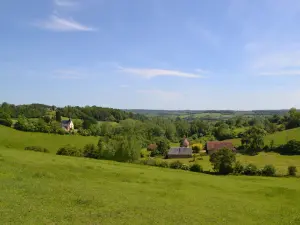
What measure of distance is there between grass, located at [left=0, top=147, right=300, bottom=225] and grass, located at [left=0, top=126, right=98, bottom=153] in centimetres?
5840

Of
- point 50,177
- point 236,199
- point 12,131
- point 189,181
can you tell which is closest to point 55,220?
point 50,177

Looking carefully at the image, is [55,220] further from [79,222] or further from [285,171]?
[285,171]

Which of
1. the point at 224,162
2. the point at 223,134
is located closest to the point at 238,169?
the point at 224,162

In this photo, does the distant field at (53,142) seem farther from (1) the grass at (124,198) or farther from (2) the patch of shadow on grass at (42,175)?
(2) the patch of shadow on grass at (42,175)

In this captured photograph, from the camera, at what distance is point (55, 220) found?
966 inches

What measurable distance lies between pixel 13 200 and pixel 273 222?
84.3ft

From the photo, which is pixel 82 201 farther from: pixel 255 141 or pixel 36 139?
pixel 255 141

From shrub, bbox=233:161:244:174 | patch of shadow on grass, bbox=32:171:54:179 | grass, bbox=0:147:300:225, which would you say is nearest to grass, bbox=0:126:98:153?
grass, bbox=0:147:300:225

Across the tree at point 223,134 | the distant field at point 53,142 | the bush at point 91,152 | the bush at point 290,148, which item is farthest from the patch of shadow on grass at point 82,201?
the tree at point 223,134

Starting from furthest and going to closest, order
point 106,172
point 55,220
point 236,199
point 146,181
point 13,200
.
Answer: point 106,172 → point 146,181 → point 236,199 → point 13,200 → point 55,220

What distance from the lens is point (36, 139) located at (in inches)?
4587

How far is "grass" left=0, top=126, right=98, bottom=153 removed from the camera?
354 feet

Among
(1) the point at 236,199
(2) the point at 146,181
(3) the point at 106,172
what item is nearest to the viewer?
(1) the point at 236,199

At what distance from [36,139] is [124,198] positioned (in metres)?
91.5
